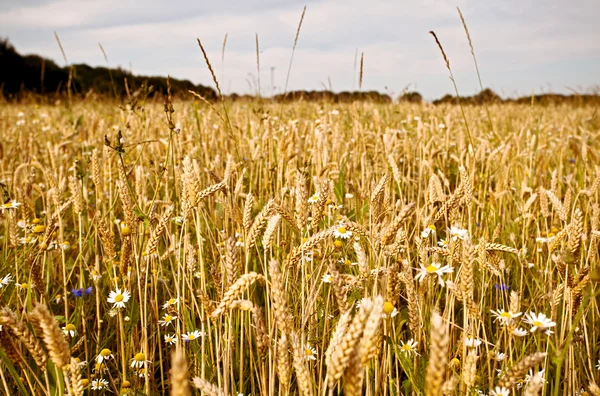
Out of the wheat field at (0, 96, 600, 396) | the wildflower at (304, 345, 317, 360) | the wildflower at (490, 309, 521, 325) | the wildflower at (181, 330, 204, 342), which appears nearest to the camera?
the wheat field at (0, 96, 600, 396)

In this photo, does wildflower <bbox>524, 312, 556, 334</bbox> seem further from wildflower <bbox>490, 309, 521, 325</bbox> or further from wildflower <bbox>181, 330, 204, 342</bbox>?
wildflower <bbox>181, 330, 204, 342</bbox>

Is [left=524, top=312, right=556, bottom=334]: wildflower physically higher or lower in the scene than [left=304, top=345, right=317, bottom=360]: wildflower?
higher

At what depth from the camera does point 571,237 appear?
1.23 meters

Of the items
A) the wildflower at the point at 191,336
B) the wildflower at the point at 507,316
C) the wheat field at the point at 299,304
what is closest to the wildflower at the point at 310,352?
the wheat field at the point at 299,304

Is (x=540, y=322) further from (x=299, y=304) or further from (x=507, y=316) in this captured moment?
(x=299, y=304)

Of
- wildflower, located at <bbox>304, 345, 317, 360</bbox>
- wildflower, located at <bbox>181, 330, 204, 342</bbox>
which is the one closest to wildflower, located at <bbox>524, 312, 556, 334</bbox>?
wildflower, located at <bbox>304, 345, 317, 360</bbox>

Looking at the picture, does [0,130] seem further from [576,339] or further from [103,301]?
[576,339]

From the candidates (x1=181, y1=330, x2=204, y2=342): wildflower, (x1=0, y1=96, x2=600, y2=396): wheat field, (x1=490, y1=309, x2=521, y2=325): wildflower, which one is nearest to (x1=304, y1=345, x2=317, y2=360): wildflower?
(x1=0, y1=96, x2=600, y2=396): wheat field

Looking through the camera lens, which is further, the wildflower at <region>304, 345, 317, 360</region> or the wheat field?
the wildflower at <region>304, 345, 317, 360</region>

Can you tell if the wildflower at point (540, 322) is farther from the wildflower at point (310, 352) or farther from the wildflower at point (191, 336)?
the wildflower at point (191, 336)

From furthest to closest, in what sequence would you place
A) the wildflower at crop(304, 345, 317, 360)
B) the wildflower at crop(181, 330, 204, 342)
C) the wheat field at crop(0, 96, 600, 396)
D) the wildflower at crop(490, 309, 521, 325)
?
1. the wildflower at crop(181, 330, 204, 342)
2. the wildflower at crop(304, 345, 317, 360)
3. the wildflower at crop(490, 309, 521, 325)
4. the wheat field at crop(0, 96, 600, 396)

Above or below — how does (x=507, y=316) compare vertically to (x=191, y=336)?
above

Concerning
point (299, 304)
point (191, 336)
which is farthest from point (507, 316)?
point (191, 336)

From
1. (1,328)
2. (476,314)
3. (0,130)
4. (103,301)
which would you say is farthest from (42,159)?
(476,314)
